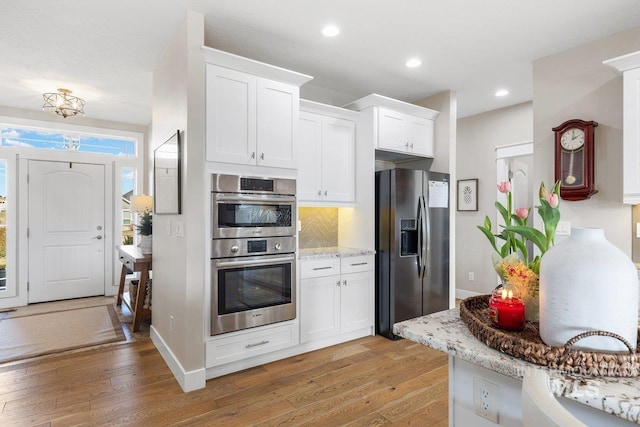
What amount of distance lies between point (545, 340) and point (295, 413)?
1.79 metres

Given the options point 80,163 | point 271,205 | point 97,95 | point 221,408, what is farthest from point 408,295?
point 80,163

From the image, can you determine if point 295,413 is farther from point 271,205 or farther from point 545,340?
point 545,340

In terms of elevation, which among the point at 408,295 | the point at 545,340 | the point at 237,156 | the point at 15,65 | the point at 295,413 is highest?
the point at 15,65

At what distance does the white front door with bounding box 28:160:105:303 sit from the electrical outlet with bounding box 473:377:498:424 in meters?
5.73

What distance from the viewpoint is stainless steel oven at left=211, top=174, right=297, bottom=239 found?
2662mm

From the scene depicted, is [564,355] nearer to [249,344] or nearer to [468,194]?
[249,344]

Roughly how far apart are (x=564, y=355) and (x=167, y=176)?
9.39ft

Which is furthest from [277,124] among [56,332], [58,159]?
[58,159]

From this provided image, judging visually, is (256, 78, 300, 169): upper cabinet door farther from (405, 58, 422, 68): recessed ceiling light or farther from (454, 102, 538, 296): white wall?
(454, 102, 538, 296): white wall

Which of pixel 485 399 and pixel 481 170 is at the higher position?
pixel 481 170

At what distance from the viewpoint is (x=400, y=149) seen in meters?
3.93

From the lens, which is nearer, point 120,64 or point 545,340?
point 545,340

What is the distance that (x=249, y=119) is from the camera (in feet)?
9.19

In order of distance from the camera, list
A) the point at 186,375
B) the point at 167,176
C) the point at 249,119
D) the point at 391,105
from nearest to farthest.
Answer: the point at 186,375
the point at 249,119
the point at 167,176
the point at 391,105
